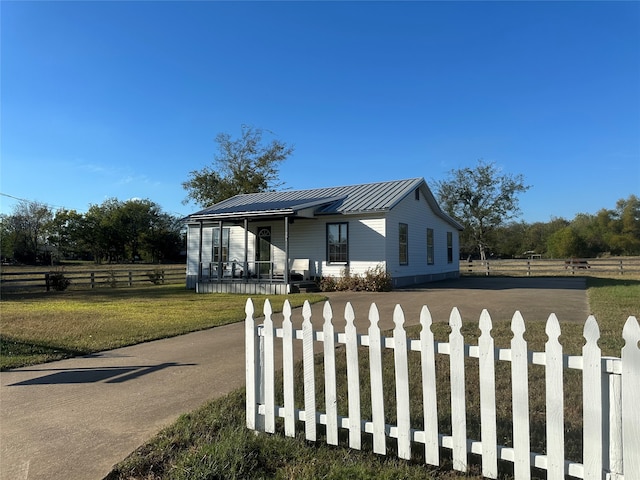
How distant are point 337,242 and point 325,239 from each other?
1.92 feet

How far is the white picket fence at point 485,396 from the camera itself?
7.84 ft

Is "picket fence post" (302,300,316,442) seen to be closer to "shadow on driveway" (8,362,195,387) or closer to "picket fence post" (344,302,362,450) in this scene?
"picket fence post" (344,302,362,450)

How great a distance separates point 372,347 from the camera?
310 centimetres

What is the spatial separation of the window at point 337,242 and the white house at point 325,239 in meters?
0.04

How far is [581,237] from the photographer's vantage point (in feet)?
152

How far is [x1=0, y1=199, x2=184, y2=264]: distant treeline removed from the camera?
56.4 metres

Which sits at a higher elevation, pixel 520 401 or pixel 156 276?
pixel 520 401

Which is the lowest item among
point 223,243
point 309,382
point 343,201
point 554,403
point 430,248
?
point 309,382

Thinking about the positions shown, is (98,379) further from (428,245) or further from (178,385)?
(428,245)

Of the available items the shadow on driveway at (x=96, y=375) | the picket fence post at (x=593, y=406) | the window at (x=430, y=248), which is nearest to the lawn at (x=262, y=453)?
the picket fence post at (x=593, y=406)

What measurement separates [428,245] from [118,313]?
15.8 m

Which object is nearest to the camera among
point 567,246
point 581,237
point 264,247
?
point 264,247

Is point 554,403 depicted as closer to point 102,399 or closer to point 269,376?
point 269,376

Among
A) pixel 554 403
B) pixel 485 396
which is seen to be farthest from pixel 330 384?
pixel 554 403
